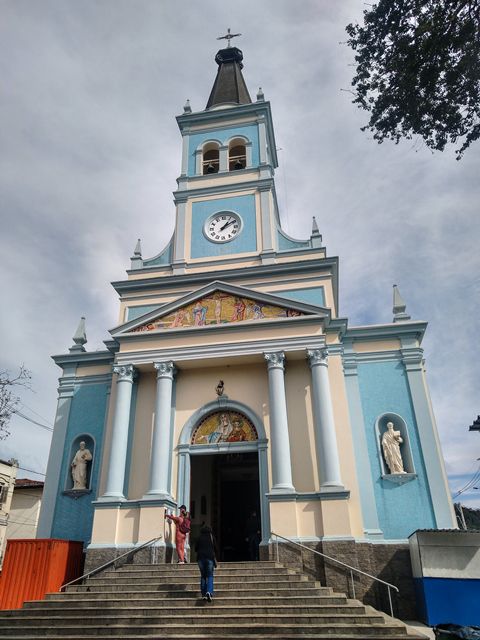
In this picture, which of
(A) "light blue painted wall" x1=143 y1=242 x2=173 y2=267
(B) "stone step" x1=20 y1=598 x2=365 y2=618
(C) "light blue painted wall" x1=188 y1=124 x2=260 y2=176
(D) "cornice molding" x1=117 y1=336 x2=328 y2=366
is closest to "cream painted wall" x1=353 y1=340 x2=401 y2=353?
(D) "cornice molding" x1=117 y1=336 x2=328 y2=366

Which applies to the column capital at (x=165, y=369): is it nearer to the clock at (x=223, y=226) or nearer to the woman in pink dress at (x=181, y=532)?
the woman in pink dress at (x=181, y=532)

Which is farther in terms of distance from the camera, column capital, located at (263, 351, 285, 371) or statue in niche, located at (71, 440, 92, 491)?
statue in niche, located at (71, 440, 92, 491)

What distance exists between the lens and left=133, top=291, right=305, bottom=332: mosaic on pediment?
15258 mm

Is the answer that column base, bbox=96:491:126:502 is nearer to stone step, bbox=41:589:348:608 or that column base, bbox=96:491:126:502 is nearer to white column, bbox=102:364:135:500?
white column, bbox=102:364:135:500

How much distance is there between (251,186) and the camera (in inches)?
755

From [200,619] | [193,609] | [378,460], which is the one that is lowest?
[200,619]

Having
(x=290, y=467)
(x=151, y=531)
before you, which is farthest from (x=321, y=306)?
(x=151, y=531)

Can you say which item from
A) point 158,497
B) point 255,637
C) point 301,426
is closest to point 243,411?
point 301,426

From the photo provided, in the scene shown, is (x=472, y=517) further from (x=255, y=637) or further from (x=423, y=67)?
(x=423, y=67)

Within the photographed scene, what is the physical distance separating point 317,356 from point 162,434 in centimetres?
496

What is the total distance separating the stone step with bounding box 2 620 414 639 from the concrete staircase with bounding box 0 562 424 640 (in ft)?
0.05

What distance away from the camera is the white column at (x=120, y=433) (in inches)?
550

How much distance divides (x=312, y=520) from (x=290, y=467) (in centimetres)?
143

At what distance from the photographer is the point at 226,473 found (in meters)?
17.5
